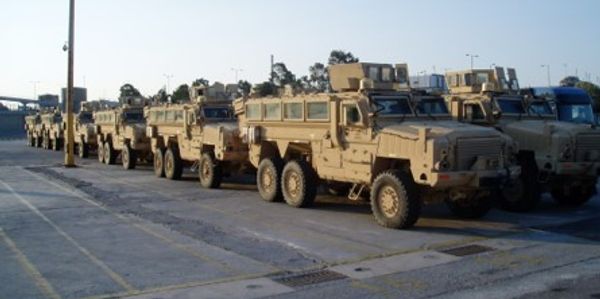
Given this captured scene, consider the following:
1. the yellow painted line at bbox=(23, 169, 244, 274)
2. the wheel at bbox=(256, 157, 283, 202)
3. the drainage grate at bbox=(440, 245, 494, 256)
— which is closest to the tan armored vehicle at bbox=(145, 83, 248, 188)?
the wheel at bbox=(256, 157, 283, 202)

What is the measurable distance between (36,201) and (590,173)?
11502mm

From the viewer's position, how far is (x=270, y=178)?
14883 mm

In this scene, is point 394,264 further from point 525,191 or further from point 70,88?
point 70,88

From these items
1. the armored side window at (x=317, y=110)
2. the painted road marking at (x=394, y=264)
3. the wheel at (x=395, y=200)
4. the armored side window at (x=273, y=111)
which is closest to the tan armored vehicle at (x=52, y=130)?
the armored side window at (x=273, y=111)

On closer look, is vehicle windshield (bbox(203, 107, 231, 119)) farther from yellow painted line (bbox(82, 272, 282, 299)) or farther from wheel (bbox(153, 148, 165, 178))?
yellow painted line (bbox(82, 272, 282, 299))

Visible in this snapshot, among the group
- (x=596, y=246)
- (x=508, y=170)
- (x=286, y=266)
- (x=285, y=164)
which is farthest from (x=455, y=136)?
(x=285, y=164)

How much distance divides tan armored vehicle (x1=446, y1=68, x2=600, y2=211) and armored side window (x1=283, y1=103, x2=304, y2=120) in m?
3.21

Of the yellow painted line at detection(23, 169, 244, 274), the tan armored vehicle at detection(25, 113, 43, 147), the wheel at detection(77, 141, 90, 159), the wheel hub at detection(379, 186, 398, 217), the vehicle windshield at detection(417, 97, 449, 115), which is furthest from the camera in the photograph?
the tan armored vehicle at detection(25, 113, 43, 147)

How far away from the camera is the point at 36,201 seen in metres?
15.3

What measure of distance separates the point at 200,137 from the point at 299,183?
5.35 meters

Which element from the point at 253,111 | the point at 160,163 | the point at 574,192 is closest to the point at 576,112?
the point at 574,192

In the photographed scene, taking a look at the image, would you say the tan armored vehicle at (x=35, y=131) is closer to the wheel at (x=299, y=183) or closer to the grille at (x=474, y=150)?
the wheel at (x=299, y=183)

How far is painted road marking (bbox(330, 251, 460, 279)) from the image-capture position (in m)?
8.54

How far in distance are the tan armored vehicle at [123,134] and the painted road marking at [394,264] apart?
15618mm
